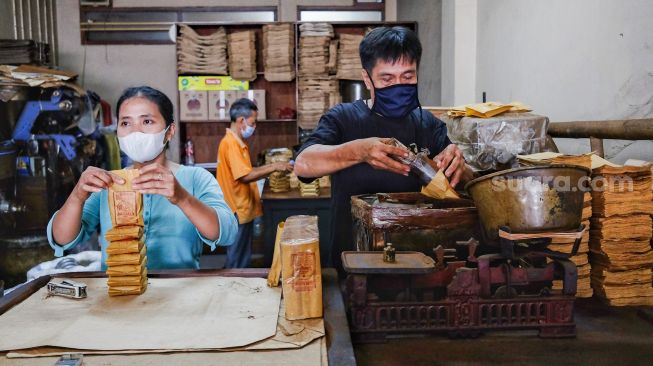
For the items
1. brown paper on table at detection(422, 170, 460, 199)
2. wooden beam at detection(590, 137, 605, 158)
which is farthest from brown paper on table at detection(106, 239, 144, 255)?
wooden beam at detection(590, 137, 605, 158)

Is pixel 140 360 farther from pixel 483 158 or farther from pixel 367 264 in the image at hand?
pixel 483 158

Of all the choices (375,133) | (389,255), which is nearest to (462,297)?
(389,255)

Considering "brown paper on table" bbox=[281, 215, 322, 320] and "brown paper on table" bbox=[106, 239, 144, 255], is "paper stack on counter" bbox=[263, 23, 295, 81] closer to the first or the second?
"brown paper on table" bbox=[106, 239, 144, 255]

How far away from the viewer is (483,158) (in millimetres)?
2268

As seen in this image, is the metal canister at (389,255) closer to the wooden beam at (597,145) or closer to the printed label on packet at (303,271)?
the printed label on packet at (303,271)

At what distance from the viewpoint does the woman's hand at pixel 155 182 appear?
161cm

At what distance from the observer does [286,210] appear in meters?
5.16

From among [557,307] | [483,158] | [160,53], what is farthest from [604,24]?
[160,53]

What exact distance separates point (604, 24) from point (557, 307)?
6.19ft

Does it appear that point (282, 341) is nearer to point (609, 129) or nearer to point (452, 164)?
point (452, 164)

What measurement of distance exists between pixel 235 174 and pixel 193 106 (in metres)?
2.46

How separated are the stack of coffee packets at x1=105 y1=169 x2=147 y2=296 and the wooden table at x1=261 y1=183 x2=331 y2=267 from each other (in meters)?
3.45

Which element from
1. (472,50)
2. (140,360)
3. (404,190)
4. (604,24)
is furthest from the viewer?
(472,50)

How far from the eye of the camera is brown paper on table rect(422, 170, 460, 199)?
1.66 meters
